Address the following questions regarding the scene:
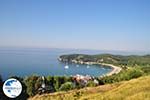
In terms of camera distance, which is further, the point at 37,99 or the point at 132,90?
the point at 37,99

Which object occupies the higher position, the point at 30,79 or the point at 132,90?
the point at 132,90

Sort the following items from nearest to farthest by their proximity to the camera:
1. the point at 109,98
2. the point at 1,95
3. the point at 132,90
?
the point at 1,95, the point at 109,98, the point at 132,90

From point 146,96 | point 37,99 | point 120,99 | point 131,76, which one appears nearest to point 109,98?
point 120,99

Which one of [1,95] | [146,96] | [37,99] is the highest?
[1,95]

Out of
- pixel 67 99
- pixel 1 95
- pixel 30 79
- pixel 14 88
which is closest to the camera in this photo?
pixel 14 88

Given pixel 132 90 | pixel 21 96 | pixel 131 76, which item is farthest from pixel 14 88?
pixel 131 76

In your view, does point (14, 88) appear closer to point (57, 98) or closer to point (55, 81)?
point (57, 98)

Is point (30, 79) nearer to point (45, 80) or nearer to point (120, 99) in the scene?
point (45, 80)
